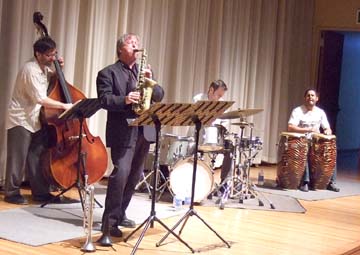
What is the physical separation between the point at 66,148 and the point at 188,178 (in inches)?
46.5

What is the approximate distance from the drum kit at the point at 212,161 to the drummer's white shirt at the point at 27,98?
1281mm

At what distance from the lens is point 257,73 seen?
1017 cm

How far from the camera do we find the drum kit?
6.00 m

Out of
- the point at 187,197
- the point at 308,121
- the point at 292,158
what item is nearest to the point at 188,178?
the point at 187,197

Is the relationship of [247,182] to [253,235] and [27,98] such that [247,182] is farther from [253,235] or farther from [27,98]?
[27,98]

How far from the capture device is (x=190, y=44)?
27.9ft

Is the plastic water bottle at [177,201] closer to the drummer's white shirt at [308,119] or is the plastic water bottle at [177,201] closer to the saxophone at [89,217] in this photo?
the saxophone at [89,217]

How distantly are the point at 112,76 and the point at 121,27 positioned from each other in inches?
111

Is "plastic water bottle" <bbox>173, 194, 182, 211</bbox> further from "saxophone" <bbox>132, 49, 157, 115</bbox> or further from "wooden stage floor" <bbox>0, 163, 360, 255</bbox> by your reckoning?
"saxophone" <bbox>132, 49, 157, 115</bbox>

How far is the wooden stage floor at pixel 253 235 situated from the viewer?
4.43 m

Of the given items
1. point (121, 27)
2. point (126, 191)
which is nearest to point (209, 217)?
point (126, 191)

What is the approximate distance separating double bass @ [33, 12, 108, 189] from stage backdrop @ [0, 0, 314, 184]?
2.81ft

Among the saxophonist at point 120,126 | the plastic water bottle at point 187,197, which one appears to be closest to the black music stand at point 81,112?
the saxophonist at point 120,126

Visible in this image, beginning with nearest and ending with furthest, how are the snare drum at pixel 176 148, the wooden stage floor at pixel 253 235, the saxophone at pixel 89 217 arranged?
the saxophone at pixel 89 217 < the wooden stage floor at pixel 253 235 < the snare drum at pixel 176 148
